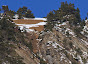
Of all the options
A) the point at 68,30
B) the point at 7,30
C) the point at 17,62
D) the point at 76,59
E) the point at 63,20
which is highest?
the point at 63,20

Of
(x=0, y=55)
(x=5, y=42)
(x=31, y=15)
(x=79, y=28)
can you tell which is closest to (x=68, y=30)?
(x=79, y=28)

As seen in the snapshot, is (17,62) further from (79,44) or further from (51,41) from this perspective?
(79,44)

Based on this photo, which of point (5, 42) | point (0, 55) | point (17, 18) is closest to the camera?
point (0, 55)

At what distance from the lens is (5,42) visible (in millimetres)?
36062

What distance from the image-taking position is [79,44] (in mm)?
53344

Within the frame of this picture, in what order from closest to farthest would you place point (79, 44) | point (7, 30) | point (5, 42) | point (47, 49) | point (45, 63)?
point (5, 42) → point (7, 30) → point (45, 63) → point (47, 49) → point (79, 44)

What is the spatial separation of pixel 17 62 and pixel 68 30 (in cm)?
2381

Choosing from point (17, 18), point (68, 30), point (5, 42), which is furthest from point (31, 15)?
point (5, 42)

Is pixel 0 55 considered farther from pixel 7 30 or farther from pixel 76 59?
pixel 76 59

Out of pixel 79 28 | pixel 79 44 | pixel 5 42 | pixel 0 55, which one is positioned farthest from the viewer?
pixel 79 28

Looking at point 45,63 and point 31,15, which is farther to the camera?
point 31,15

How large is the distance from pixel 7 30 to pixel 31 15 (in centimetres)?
2431

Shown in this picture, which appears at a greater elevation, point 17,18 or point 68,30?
point 17,18

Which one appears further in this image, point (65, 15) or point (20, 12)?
point (20, 12)
